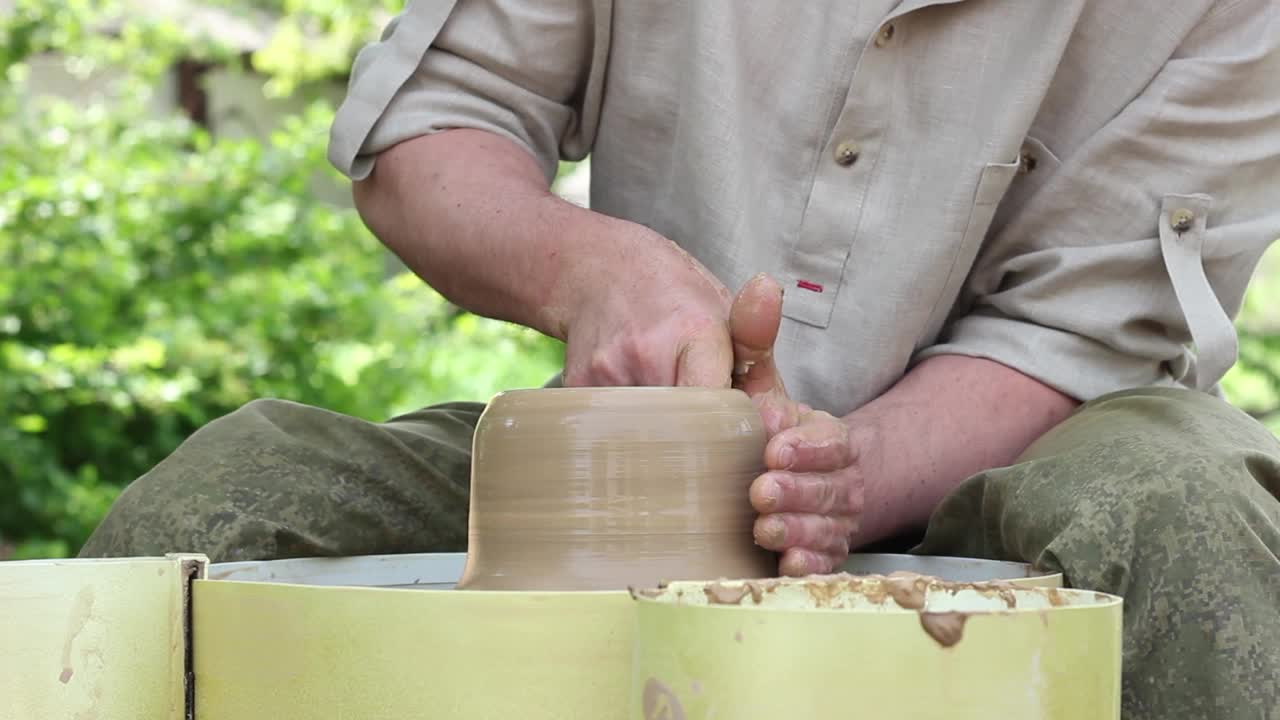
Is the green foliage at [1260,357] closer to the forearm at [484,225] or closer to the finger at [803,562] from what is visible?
the forearm at [484,225]

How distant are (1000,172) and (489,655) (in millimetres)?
1012

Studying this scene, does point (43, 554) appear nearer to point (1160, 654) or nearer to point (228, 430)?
point (228, 430)

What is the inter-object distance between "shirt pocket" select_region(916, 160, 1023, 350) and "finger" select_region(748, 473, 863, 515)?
449 millimetres

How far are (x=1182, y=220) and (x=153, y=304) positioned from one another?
158 inches

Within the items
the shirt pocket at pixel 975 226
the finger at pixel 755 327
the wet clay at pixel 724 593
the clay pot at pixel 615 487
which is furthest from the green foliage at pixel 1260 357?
the wet clay at pixel 724 593

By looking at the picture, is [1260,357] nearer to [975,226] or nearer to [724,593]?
[975,226]

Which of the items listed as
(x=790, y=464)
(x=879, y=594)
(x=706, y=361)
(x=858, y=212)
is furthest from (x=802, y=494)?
(x=858, y=212)

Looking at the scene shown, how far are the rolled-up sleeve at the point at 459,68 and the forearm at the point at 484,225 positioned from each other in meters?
0.03

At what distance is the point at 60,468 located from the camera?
489 cm

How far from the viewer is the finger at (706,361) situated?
1337 mm

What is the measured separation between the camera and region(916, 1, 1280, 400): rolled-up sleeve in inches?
70.1

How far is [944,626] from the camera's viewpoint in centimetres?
81

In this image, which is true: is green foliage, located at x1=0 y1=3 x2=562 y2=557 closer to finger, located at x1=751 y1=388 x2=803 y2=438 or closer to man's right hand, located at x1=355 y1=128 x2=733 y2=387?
man's right hand, located at x1=355 y1=128 x2=733 y2=387

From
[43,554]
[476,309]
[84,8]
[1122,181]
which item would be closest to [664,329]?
[476,309]
